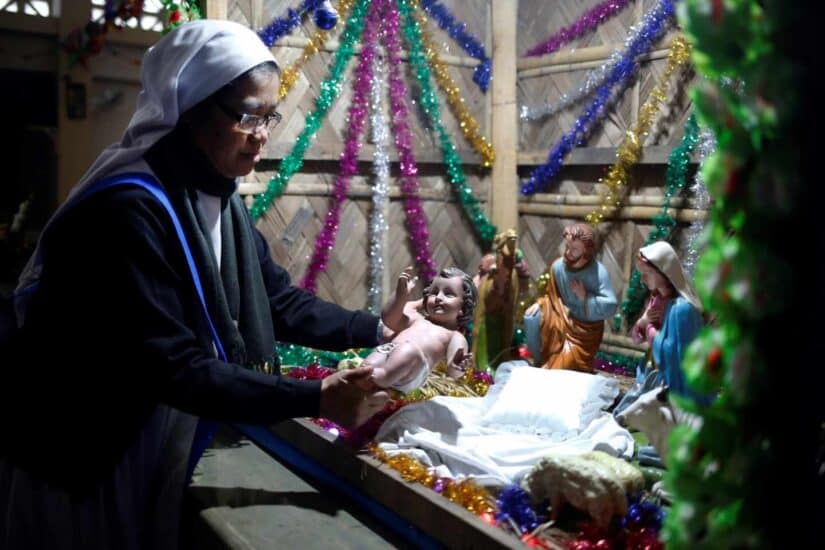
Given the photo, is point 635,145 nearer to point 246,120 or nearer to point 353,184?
point 353,184

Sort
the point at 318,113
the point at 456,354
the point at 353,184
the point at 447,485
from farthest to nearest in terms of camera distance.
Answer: the point at 353,184
the point at 318,113
the point at 456,354
the point at 447,485

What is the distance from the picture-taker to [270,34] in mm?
5113

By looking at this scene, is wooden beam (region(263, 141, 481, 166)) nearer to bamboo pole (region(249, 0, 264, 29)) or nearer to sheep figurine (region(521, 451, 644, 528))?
bamboo pole (region(249, 0, 264, 29))

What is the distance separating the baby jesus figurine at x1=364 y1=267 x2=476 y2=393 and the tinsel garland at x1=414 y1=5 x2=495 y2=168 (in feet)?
8.17

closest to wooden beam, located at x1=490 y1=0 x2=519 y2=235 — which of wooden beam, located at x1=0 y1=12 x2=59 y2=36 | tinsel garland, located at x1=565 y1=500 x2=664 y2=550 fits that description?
tinsel garland, located at x1=565 y1=500 x2=664 y2=550

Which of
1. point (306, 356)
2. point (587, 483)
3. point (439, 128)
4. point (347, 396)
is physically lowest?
point (306, 356)

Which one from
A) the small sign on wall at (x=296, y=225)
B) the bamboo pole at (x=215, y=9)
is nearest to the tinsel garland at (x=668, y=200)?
the small sign on wall at (x=296, y=225)

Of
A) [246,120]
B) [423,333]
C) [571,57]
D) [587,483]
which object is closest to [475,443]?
[423,333]

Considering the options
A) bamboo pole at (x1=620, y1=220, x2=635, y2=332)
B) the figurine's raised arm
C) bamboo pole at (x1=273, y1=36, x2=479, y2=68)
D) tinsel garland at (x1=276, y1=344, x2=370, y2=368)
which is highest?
bamboo pole at (x1=273, y1=36, x2=479, y2=68)

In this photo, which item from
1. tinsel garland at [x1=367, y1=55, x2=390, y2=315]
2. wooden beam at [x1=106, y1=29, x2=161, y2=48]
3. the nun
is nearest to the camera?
the nun

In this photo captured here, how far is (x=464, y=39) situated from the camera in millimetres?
5793

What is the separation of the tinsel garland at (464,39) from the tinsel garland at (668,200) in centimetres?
160

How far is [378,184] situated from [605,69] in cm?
159

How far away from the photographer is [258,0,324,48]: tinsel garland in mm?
5102
